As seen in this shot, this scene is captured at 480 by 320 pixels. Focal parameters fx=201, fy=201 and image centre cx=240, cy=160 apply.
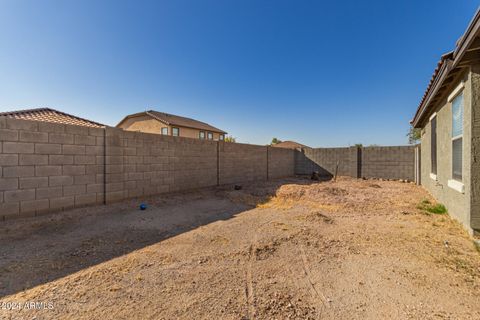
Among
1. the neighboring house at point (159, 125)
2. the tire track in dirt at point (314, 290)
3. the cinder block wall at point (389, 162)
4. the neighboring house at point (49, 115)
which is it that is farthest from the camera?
the neighboring house at point (159, 125)

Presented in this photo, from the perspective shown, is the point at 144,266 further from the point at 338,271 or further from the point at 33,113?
the point at 33,113

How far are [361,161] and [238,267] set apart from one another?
14.0m

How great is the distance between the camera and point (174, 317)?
67.7 inches

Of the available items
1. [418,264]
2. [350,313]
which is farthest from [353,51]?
[350,313]

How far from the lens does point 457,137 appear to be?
4.09m

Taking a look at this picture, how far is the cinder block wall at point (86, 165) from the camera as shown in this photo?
168 inches

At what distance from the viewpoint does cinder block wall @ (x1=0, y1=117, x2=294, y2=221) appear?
4.27 m

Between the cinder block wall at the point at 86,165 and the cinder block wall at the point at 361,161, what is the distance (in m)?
9.24

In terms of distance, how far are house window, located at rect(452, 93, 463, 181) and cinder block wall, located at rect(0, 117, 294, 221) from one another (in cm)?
760

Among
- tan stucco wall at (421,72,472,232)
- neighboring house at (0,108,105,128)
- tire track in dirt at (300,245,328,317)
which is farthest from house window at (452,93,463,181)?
neighboring house at (0,108,105,128)

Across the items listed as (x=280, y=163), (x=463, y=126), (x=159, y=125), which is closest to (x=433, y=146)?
(x=463, y=126)

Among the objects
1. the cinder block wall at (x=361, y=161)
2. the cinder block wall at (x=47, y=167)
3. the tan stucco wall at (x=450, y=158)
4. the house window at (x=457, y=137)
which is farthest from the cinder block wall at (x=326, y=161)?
the cinder block wall at (x=47, y=167)

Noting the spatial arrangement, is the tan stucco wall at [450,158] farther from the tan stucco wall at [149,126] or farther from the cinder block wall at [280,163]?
the tan stucco wall at [149,126]

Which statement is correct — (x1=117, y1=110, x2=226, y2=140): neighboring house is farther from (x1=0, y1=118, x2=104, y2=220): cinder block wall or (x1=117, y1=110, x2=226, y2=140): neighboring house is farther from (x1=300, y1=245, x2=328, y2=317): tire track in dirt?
(x1=300, y1=245, x2=328, y2=317): tire track in dirt
